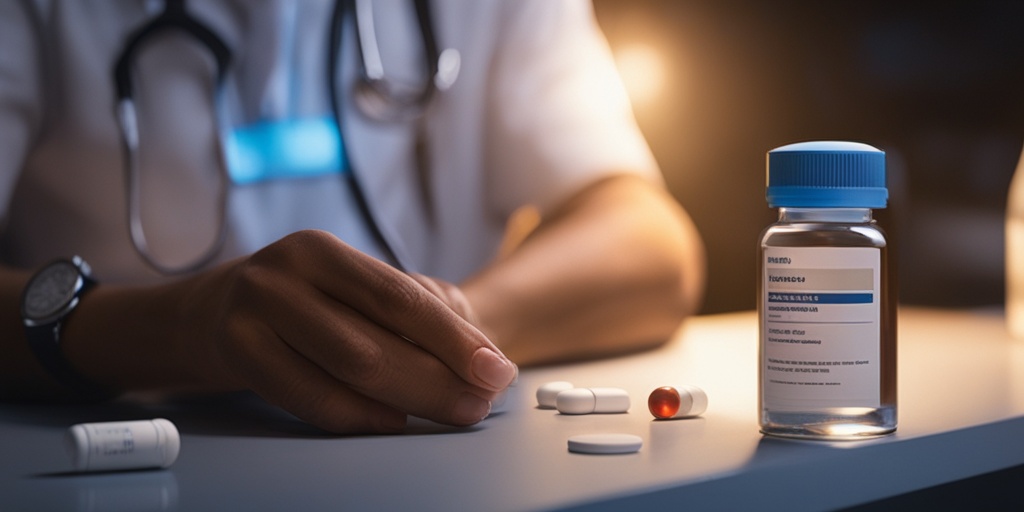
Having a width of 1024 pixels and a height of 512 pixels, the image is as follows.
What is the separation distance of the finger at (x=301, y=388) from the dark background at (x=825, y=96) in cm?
91

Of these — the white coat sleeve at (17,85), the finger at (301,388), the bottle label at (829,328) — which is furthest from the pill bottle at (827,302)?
the white coat sleeve at (17,85)

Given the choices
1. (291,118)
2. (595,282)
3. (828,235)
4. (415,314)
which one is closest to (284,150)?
(291,118)

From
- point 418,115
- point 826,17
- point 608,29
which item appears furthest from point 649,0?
point 418,115

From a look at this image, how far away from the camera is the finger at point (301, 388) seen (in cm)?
55

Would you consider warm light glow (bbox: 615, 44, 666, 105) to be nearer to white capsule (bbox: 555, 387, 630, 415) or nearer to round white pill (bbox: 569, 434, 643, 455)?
white capsule (bbox: 555, 387, 630, 415)

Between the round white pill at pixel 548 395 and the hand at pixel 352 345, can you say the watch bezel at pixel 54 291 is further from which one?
the round white pill at pixel 548 395

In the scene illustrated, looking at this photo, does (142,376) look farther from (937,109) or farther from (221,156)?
(937,109)

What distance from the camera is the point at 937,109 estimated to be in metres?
1.41

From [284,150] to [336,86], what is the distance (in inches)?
3.7

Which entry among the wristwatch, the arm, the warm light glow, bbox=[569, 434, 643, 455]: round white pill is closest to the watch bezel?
the wristwatch

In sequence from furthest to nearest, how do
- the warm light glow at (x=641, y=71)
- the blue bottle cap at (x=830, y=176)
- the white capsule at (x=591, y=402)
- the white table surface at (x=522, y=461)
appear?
→ 1. the warm light glow at (x=641, y=71)
2. the white capsule at (x=591, y=402)
3. the blue bottle cap at (x=830, y=176)
4. the white table surface at (x=522, y=461)

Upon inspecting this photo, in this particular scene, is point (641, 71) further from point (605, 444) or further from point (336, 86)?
point (605, 444)

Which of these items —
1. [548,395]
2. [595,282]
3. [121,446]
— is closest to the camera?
[121,446]

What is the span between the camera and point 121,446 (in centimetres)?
46
